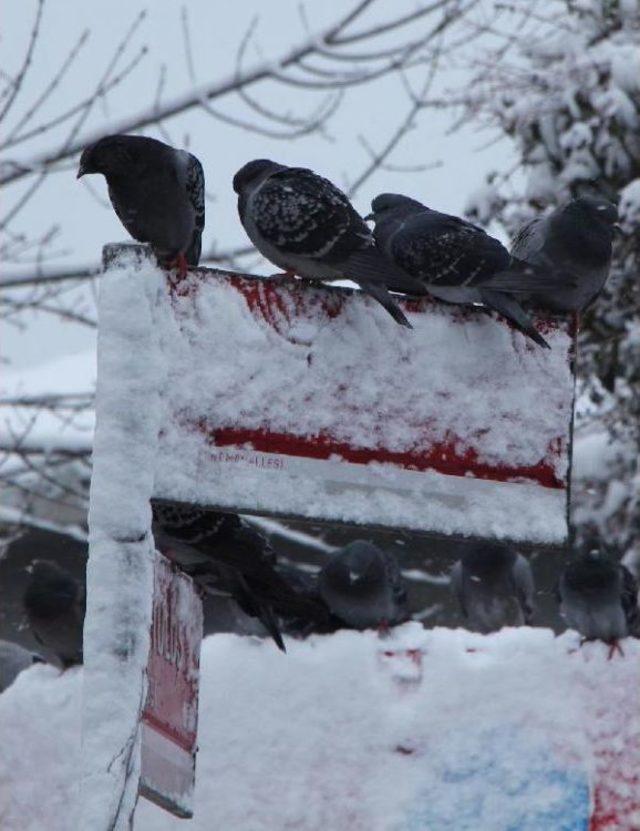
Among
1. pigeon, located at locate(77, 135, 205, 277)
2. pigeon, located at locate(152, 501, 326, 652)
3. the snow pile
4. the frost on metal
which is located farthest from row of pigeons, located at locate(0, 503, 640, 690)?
the frost on metal

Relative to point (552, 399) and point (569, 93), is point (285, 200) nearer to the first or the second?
point (552, 399)

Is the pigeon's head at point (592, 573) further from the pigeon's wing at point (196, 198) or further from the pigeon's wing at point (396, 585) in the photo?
the pigeon's wing at point (196, 198)

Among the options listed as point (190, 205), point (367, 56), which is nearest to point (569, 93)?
point (367, 56)

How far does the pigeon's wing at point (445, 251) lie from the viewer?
3.75 metres

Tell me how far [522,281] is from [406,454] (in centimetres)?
111

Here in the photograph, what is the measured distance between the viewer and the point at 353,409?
254cm

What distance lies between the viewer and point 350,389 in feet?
8.37

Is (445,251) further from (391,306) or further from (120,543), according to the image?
(120,543)

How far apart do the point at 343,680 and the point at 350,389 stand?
1677 mm

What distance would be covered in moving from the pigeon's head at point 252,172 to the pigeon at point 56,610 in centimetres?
234

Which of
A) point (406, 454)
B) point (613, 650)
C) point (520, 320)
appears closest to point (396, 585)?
point (613, 650)

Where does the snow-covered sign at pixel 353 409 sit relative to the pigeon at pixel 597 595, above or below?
below

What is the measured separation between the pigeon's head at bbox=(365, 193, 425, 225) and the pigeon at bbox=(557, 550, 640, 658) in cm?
177

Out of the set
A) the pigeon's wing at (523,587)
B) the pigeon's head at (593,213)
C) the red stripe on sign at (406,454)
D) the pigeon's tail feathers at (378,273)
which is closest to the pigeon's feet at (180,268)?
the red stripe on sign at (406,454)
